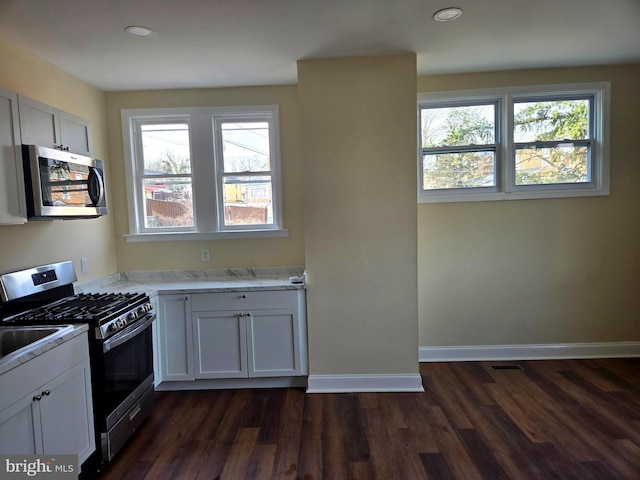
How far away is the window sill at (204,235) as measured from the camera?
3326mm

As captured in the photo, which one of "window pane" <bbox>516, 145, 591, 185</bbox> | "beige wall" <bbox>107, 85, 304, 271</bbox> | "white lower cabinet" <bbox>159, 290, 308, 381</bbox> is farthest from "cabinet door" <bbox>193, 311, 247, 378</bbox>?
"window pane" <bbox>516, 145, 591, 185</bbox>

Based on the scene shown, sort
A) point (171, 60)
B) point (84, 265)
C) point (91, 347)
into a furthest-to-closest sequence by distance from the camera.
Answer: point (84, 265) < point (171, 60) < point (91, 347)

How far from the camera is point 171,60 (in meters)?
2.63

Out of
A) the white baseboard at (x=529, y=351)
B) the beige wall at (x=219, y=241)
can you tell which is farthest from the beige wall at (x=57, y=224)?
the white baseboard at (x=529, y=351)

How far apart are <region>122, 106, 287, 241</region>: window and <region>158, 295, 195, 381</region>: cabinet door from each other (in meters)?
0.72

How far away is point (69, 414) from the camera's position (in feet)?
6.00

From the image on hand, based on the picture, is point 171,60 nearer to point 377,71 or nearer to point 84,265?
point 377,71

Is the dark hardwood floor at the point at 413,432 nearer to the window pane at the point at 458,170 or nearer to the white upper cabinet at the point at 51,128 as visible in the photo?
the window pane at the point at 458,170

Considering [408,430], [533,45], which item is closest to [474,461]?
[408,430]

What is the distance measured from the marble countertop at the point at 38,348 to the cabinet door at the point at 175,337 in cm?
91

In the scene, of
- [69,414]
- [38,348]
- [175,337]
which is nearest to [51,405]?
[69,414]

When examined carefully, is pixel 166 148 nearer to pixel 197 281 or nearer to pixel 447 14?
pixel 197 281

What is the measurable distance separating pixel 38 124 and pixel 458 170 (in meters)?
3.20

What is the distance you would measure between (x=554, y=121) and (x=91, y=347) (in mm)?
4027
